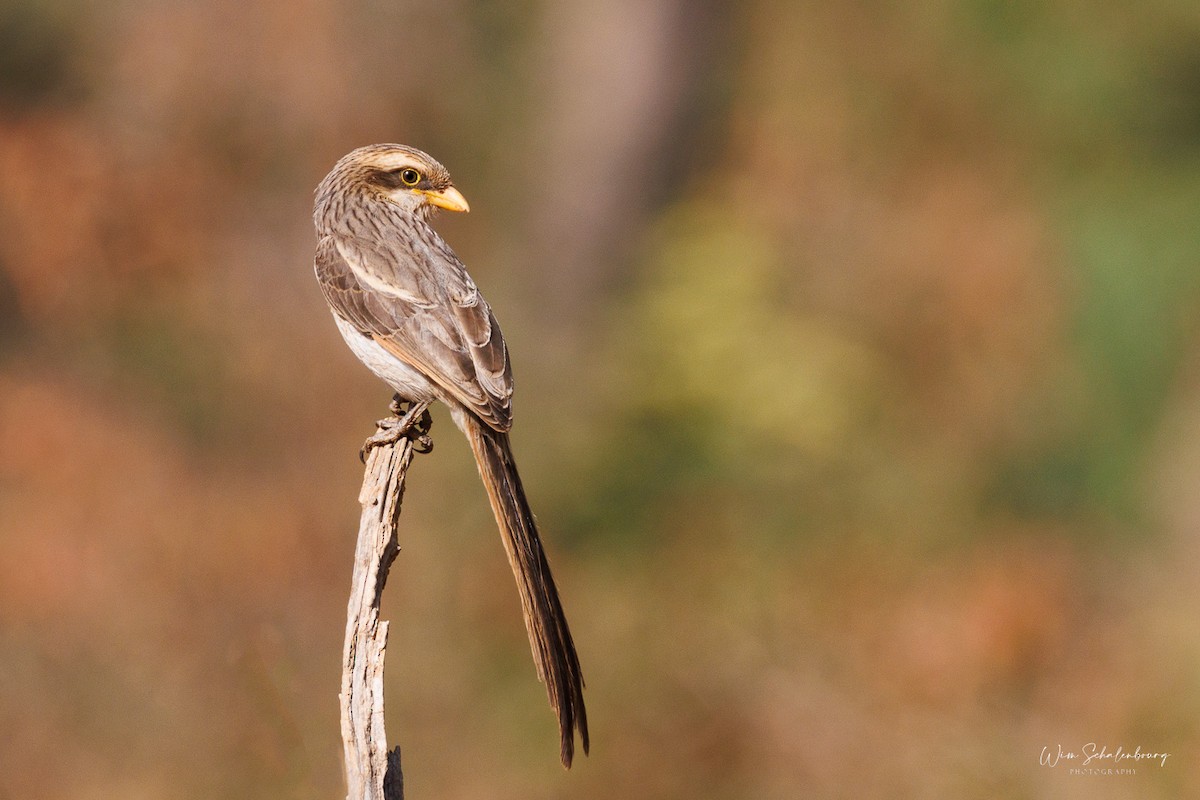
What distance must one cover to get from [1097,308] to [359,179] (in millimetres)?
8870

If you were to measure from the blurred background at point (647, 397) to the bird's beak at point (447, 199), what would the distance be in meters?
2.29

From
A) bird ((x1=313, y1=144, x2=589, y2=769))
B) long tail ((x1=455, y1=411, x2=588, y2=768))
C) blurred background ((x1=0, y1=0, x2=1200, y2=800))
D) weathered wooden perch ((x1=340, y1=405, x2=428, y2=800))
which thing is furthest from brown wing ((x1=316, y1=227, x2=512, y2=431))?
blurred background ((x1=0, y1=0, x2=1200, y2=800))

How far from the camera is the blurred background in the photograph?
8.12 metres

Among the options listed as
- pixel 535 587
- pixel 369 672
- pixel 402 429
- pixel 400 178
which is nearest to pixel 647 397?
pixel 400 178

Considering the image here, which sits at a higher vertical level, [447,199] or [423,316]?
[447,199]

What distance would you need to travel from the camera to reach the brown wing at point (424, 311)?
4906 millimetres

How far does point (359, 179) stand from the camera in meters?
5.63

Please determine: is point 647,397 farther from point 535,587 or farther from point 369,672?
point 369,672

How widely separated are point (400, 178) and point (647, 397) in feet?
16.2

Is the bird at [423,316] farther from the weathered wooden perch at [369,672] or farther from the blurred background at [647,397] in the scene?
the blurred background at [647,397]

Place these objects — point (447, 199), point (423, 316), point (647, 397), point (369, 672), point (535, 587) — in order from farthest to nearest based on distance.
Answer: point (647, 397), point (447, 199), point (423, 316), point (535, 587), point (369, 672)

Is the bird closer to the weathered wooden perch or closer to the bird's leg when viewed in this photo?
the bird's leg

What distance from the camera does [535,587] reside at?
4379 mm

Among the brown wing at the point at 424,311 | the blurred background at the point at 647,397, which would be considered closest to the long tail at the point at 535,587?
the brown wing at the point at 424,311
